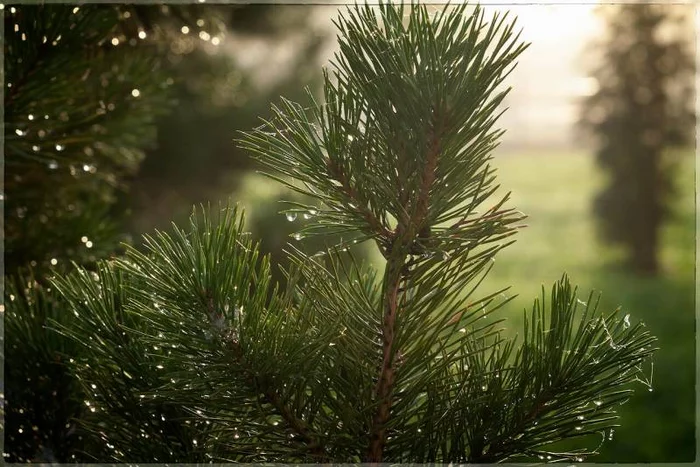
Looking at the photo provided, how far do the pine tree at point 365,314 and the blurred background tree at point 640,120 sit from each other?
152 inches

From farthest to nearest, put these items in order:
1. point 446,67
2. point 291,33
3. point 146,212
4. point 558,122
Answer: point 558,122
point 291,33
point 146,212
point 446,67

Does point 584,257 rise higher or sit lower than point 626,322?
higher

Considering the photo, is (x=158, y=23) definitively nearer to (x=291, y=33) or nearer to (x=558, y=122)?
(x=291, y=33)

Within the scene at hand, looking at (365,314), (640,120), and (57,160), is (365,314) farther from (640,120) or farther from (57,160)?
(640,120)

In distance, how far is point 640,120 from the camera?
3980 millimetres

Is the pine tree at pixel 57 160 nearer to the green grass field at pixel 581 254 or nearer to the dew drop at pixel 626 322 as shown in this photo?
the dew drop at pixel 626 322

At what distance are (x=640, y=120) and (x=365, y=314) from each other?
4.05 meters

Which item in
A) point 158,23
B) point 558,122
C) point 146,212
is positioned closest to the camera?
point 158,23

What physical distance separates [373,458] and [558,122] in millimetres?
4176

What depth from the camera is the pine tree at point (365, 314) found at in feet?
0.95

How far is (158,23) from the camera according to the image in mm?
637

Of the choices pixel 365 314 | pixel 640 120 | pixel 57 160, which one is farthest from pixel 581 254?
pixel 365 314

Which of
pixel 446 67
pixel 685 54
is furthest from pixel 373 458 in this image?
pixel 685 54

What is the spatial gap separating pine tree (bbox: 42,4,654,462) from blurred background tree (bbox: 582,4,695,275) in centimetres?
385
